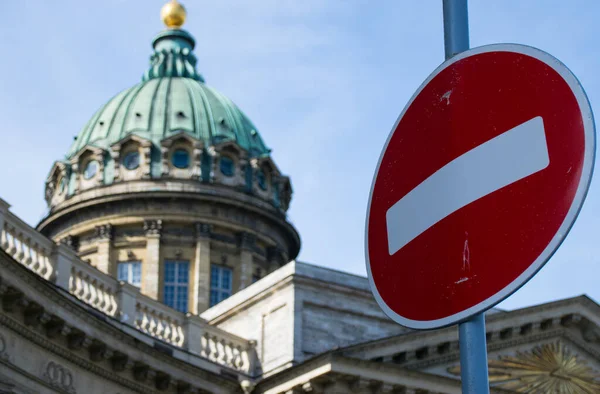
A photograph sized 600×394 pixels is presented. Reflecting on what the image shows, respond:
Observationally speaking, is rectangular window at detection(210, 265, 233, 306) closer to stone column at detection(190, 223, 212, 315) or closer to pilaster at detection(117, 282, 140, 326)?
stone column at detection(190, 223, 212, 315)

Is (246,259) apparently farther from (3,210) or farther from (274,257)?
(3,210)

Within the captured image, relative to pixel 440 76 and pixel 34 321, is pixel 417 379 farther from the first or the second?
pixel 440 76

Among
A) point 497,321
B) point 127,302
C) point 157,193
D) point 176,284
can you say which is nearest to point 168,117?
point 157,193

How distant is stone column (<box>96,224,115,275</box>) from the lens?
49.3m

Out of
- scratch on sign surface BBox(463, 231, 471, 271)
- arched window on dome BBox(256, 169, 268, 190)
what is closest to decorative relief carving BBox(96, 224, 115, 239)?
arched window on dome BBox(256, 169, 268, 190)

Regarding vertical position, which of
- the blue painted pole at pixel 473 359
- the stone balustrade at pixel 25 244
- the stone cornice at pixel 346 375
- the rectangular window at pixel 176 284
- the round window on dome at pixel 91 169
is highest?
the round window on dome at pixel 91 169

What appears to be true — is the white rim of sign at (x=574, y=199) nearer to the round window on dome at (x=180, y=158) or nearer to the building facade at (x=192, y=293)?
the building facade at (x=192, y=293)

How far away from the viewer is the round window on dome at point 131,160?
2045 inches

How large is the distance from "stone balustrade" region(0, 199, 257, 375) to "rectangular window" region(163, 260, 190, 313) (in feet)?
51.9

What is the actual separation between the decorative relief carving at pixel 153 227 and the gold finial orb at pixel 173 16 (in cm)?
1733

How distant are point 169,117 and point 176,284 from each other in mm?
8212

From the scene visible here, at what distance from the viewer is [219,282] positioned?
1971 inches

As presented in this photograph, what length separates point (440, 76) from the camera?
4.79m

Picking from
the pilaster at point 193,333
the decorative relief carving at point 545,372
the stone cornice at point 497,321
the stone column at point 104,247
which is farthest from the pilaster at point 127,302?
the stone column at point 104,247
